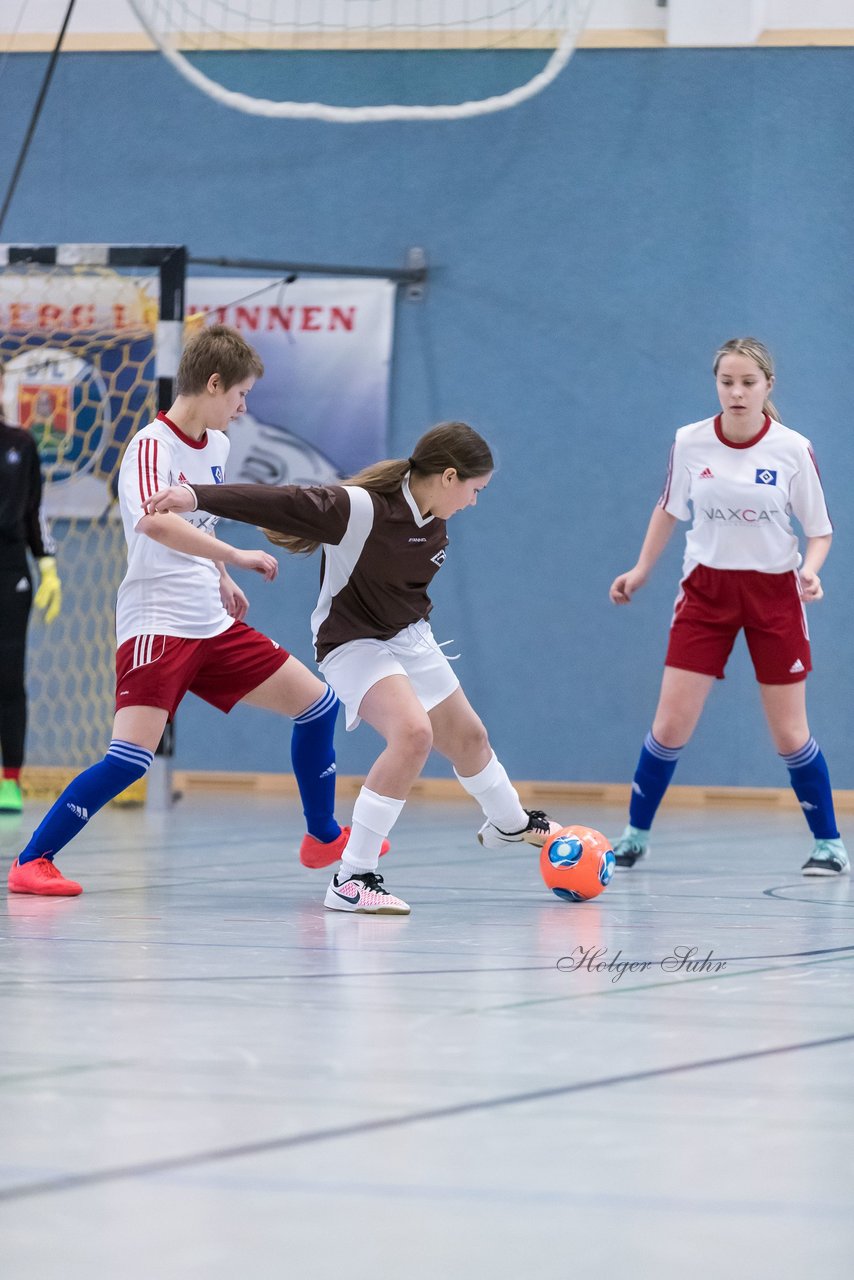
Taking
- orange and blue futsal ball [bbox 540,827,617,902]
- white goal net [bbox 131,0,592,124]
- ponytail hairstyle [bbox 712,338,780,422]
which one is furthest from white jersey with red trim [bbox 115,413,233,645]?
white goal net [bbox 131,0,592,124]

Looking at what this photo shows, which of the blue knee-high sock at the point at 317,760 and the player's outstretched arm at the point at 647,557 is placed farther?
the player's outstretched arm at the point at 647,557

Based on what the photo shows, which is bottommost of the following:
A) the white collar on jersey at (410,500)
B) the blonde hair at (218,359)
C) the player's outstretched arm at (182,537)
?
the player's outstretched arm at (182,537)

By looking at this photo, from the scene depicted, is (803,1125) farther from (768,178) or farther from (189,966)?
(768,178)

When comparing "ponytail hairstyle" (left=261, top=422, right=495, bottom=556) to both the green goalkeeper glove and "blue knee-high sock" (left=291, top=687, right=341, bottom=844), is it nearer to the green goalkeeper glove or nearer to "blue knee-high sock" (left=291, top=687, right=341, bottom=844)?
"blue knee-high sock" (left=291, top=687, right=341, bottom=844)

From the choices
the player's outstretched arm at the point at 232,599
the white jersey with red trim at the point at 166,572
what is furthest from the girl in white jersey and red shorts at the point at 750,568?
the white jersey with red trim at the point at 166,572

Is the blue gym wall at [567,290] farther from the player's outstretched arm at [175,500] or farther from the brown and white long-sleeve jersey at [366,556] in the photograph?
the player's outstretched arm at [175,500]

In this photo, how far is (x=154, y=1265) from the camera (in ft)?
5.77

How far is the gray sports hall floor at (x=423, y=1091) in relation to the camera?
1838mm

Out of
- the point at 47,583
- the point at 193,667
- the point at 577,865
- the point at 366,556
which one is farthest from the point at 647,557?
the point at 47,583

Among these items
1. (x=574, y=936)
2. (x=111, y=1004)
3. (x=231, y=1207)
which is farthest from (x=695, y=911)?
(x=231, y=1207)

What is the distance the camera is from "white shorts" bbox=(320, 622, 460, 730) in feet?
14.8

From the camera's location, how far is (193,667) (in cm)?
Answer: 471

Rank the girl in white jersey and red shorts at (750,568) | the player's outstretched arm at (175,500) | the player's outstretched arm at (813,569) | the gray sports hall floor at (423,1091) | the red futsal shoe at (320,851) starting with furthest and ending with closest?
1. the girl in white jersey and red shorts at (750,568)
2. the player's outstretched arm at (813,569)
3. the red futsal shoe at (320,851)
4. the player's outstretched arm at (175,500)
5. the gray sports hall floor at (423,1091)

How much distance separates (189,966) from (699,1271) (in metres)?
1.93
